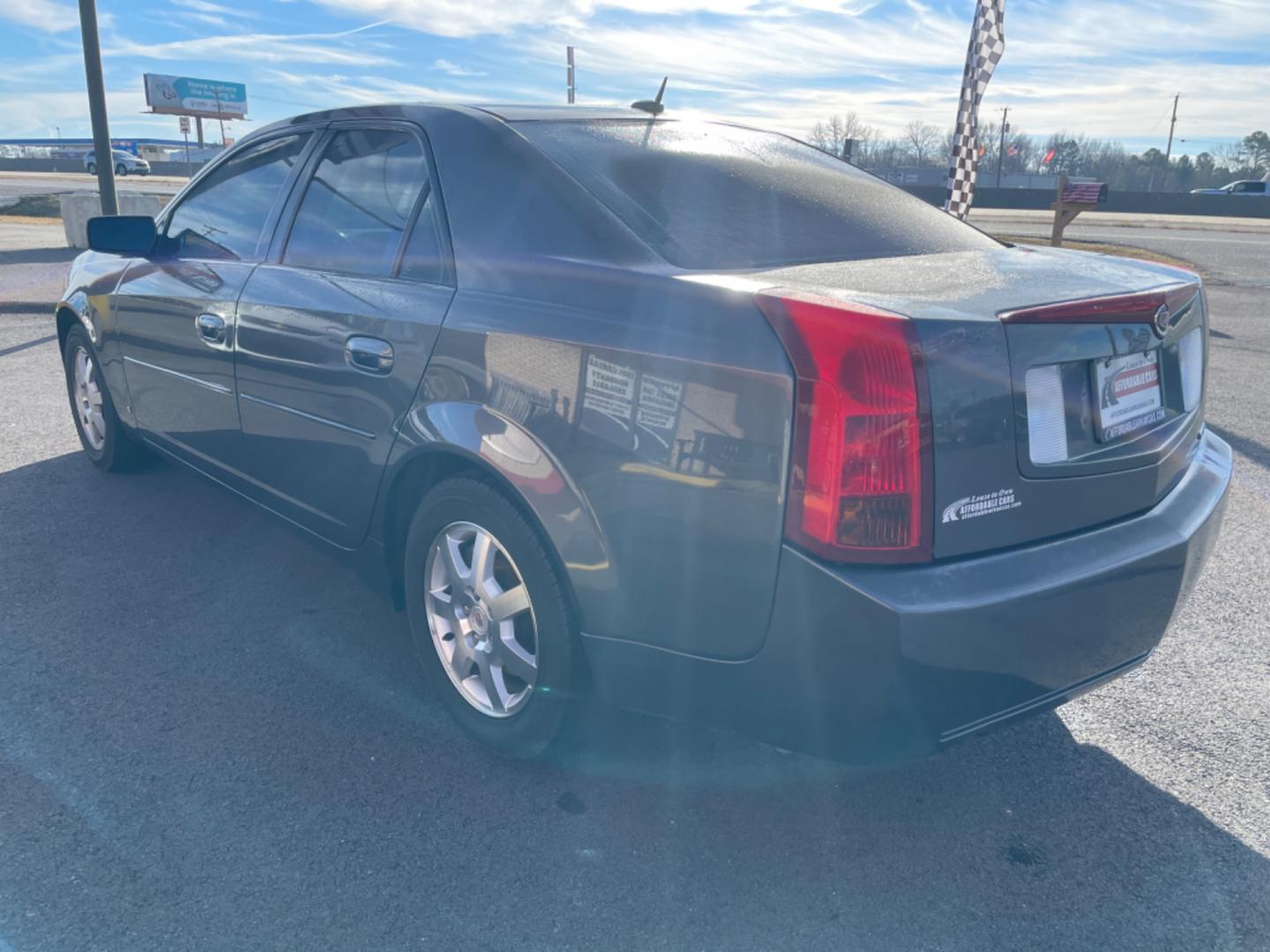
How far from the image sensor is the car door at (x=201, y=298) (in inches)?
136

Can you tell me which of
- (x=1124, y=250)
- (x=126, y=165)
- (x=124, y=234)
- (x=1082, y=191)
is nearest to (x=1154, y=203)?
(x=1124, y=250)

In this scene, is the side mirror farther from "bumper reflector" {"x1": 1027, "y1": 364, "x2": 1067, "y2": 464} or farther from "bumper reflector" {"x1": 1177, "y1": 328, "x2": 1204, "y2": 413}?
"bumper reflector" {"x1": 1177, "y1": 328, "x2": 1204, "y2": 413}

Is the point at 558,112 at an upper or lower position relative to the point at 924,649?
upper

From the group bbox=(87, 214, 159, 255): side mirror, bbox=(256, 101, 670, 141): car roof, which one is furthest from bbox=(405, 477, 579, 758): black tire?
bbox=(87, 214, 159, 255): side mirror

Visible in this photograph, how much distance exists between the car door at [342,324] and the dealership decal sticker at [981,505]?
53.4 inches

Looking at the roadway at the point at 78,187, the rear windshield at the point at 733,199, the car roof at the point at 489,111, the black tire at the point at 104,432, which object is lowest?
the black tire at the point at 104,432

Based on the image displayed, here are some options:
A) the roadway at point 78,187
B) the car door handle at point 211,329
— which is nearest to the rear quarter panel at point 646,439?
the car door handle at point 211,329

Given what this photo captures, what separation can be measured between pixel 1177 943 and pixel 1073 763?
0.68 meters

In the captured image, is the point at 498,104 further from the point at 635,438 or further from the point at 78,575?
the point at 78,575

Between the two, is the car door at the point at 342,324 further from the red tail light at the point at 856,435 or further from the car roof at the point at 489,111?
the red tail light at the point at 856,435

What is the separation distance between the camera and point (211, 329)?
3498 millimetres

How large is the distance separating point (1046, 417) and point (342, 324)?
1.88 meters

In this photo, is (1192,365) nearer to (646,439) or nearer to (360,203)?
(646,439)

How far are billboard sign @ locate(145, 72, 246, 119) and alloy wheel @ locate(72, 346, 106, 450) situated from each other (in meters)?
80.5
